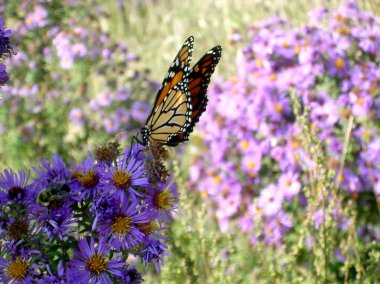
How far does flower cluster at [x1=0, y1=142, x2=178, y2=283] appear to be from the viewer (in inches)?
57.4

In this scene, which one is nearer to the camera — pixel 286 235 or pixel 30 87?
pixel 286 235

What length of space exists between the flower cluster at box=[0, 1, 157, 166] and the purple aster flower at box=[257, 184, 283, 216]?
1.39 meters

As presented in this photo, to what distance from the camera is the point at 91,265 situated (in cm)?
148

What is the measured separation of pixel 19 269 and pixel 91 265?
0.60 feet

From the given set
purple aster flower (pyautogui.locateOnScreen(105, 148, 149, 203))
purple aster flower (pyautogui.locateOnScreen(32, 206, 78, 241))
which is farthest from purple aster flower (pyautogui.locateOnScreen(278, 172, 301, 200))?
purple aster flower (pyautogui.locateOnScreen(32, 206, 78, 241))

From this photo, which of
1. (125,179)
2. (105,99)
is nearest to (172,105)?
(125,179)

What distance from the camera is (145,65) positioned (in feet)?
23.5

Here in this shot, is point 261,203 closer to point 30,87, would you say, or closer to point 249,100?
point 249,100

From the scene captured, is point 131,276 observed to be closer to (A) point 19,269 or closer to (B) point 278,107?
(A) point 19,269

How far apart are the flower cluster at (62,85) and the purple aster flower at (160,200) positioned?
8.81ft

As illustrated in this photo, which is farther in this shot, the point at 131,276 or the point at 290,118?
the point at 290,118

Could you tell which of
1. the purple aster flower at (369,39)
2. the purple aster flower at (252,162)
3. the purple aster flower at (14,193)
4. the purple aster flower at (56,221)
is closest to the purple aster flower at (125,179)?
the purple aster flower at (56,221)

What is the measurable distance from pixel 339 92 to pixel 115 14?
17.9 feet

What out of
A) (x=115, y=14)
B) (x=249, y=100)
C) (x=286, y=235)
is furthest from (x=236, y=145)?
(x=115, y=14)
